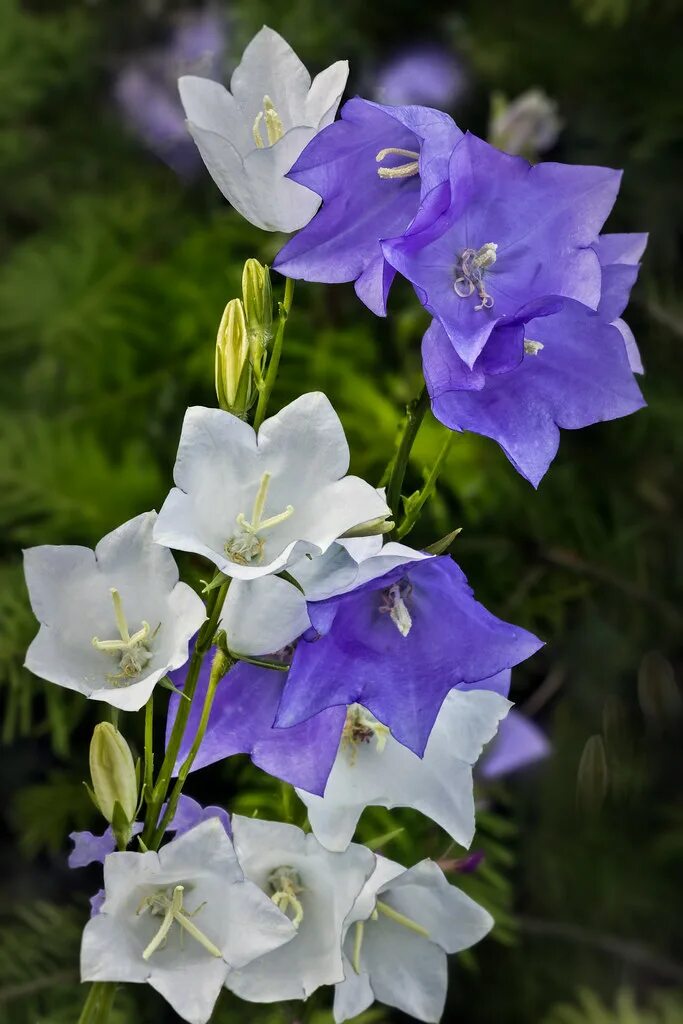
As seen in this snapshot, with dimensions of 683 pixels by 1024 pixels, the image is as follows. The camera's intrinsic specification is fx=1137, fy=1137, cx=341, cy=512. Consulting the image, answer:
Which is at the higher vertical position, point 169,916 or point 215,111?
point 215,111

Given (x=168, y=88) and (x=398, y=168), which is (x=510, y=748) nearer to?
(x=398, y=168)

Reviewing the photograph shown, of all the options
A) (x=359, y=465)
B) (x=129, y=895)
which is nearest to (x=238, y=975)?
(x=129, y=895)

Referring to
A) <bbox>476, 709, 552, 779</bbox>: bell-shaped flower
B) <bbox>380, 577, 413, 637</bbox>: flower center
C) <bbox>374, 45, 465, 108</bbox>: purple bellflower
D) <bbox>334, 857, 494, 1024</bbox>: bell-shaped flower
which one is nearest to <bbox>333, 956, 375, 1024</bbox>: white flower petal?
<bbox>334, 857, 494, 1024</bbox>: bell-shaped flower

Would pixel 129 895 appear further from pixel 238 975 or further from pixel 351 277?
pixel 351 277

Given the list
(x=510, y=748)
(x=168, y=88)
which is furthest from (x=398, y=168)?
(x=168, y=88)

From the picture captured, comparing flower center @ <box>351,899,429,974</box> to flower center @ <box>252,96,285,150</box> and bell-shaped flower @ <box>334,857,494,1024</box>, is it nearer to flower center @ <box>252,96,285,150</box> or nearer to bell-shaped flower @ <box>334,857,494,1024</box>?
bell-shaped flower @ <box>334,857,494,1024</box>
